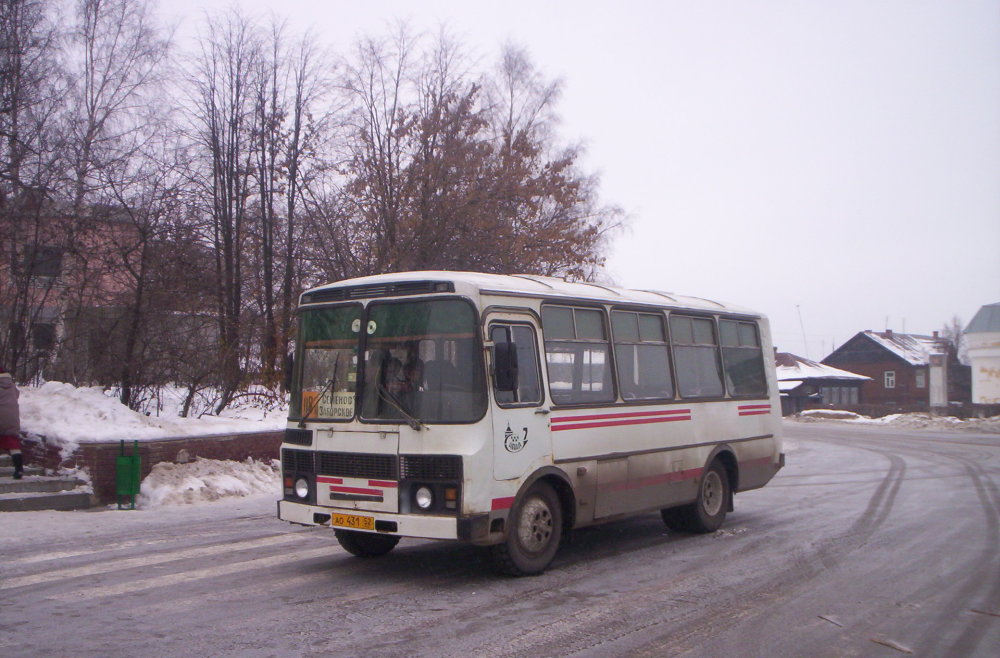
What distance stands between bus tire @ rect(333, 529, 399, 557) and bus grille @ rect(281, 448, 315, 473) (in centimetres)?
84

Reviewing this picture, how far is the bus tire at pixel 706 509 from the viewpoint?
456 inches

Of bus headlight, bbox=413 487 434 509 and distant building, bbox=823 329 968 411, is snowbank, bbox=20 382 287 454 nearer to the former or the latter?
bus headlight, bbox=413 487 434 509

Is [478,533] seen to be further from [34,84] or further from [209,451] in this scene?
[34,84]

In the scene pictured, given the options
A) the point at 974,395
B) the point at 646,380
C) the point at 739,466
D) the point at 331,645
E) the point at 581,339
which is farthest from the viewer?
the point at 974,395

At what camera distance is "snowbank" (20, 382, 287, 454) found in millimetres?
14305

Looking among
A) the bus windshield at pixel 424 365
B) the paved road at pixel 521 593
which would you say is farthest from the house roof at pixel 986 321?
the bus windshield at pixel 424 365

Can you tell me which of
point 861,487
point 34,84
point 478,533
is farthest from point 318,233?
point 478,533

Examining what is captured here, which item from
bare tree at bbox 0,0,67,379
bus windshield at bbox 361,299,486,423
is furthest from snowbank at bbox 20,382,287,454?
bus windshield at bbox 361,299,486,423

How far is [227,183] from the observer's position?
988 inches

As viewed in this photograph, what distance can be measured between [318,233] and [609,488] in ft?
56.8

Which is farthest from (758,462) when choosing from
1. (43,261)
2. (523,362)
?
(43,261)

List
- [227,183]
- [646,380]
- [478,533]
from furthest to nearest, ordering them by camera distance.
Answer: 1. [227,183]
2. [646,380]
3. [478,533]

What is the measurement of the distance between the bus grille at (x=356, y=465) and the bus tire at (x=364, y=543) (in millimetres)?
974

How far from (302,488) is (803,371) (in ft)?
250
